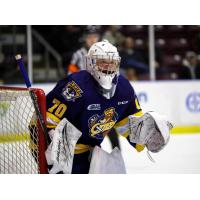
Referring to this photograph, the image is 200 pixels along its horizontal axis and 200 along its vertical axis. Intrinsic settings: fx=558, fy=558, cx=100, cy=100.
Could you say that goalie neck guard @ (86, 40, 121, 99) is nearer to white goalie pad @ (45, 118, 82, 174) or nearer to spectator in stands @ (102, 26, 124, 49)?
white goalie pad @ (45, 118, 82, 174)

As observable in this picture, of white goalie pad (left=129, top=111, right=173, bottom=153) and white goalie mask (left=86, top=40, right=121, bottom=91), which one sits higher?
white goalie mask (left=86, top=40, right=121, bottom=91)

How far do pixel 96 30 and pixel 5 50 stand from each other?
1.01 m

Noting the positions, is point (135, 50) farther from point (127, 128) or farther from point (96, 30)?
point (127, 128)

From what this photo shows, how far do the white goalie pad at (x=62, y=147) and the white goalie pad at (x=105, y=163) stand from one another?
0.17 m

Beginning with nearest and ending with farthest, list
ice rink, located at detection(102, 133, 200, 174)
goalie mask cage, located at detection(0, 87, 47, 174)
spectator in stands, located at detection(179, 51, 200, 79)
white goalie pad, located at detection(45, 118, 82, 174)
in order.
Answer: white goalie pad, located at detection(45, 118, 82, 174)
goalie mask cage, located at detection(0, 87, 47, 174)
ice rink, located at detection(102, 133, 200, 174)
spectator in stands, located at detection(179, 51, 200, 79)

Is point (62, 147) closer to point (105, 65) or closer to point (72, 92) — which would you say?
point (72, 92)

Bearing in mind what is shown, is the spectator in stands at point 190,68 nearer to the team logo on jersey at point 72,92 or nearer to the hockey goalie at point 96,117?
the hockey goalie at point 96,117

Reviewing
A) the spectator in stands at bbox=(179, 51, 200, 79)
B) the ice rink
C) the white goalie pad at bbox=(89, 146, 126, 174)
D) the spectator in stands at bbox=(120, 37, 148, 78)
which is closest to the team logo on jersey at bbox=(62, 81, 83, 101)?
the white goalie pad at bbox=(89, 146, 126, 174)

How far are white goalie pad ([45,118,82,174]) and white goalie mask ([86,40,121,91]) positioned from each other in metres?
0.29

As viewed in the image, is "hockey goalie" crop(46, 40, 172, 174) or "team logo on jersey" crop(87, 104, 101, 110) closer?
"hockey goalie" crop(46, 40, 172, 174)

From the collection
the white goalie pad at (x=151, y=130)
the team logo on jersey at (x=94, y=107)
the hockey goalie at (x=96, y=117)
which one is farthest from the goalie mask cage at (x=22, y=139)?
the white goalie pad at (x=151, y=130)

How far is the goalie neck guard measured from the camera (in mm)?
2680

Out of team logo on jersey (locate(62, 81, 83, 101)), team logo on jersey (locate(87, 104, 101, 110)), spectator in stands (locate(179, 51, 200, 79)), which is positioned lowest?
spectator in stands (locate(179, 51, 200, 79))

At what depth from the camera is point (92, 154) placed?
271cm
